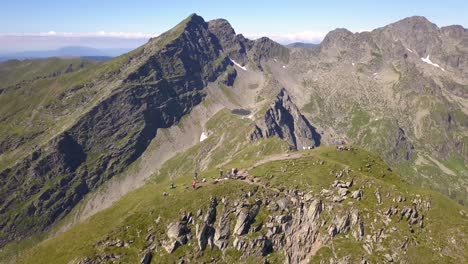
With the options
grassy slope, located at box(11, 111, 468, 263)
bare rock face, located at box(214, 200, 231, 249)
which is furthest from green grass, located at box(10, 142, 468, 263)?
bare rock face, located at box(214, 200, 231, 249)

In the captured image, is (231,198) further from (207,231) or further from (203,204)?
(207,231)

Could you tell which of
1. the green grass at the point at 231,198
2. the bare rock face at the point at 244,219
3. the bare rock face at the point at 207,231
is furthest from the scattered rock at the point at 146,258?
the bare rock face at the point at 244,219

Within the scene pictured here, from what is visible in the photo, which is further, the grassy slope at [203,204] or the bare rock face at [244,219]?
the bare rock face at [244,219]

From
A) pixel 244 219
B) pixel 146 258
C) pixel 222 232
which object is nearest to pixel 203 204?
pixel 222 232

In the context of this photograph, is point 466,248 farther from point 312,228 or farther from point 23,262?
point 23,262

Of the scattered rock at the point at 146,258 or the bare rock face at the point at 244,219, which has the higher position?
the bare rock face at the point at 244,219

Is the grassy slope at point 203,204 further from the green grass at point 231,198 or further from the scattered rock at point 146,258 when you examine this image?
the scattered rock at point 146,258

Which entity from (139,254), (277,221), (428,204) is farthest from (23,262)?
(428,204)

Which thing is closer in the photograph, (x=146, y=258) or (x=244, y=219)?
(x=146, y=258)

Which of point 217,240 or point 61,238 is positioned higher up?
point 217,240

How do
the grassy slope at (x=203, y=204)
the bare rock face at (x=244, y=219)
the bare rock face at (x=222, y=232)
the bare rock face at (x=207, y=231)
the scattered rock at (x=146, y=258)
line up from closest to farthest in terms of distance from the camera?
the scattered rock at (x=146, y=258), the grassy slope at (x=203, y=204), the bare rock face at (x=207, y=231), the bare rock face at (x=222, y=232), the bare rock face at (x=244, y=219)

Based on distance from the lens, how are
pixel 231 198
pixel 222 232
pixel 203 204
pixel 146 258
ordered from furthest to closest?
pixel 231 198 < pixel 203 204 < pixel 222 232 < pixel 146 258
